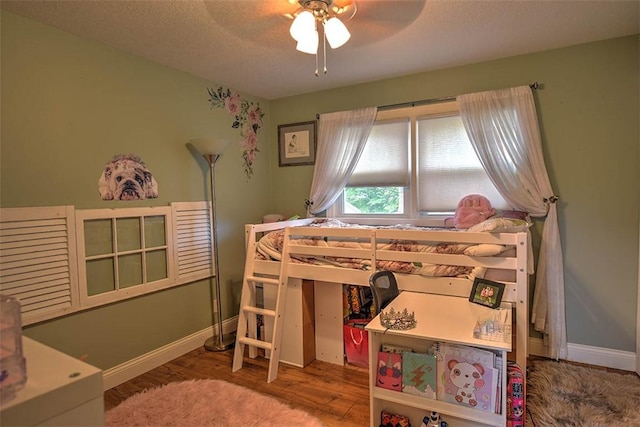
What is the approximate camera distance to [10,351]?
682mm

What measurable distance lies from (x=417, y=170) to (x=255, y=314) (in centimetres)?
183

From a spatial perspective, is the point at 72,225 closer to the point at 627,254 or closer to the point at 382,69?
the point at 382,69

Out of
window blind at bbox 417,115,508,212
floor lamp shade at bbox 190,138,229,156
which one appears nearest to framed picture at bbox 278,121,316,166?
floor lamp shade at bbox 190,138,229,156

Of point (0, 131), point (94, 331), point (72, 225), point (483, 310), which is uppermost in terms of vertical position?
point (0, 131)

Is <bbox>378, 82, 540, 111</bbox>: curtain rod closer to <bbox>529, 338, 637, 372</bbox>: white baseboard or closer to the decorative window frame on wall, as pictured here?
the decorative window frame on wall

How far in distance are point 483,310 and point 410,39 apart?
5.90ft

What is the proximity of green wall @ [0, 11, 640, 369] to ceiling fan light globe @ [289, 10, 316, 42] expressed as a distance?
58.1 inches

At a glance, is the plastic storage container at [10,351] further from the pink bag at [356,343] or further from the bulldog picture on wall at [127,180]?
the pink bag at [356,343]

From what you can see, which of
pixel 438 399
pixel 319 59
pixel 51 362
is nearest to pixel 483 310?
pixel 438 399

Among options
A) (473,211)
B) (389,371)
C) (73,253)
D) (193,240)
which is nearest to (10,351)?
(389,371)

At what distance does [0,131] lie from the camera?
6.53 ft

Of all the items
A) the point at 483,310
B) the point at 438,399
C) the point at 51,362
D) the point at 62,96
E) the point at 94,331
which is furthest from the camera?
the point at 94,331

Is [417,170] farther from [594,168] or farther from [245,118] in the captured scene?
[245,118]

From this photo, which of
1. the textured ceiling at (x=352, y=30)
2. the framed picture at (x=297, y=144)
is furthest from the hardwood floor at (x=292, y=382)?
the textured ceiling at (x=352, y=30)
